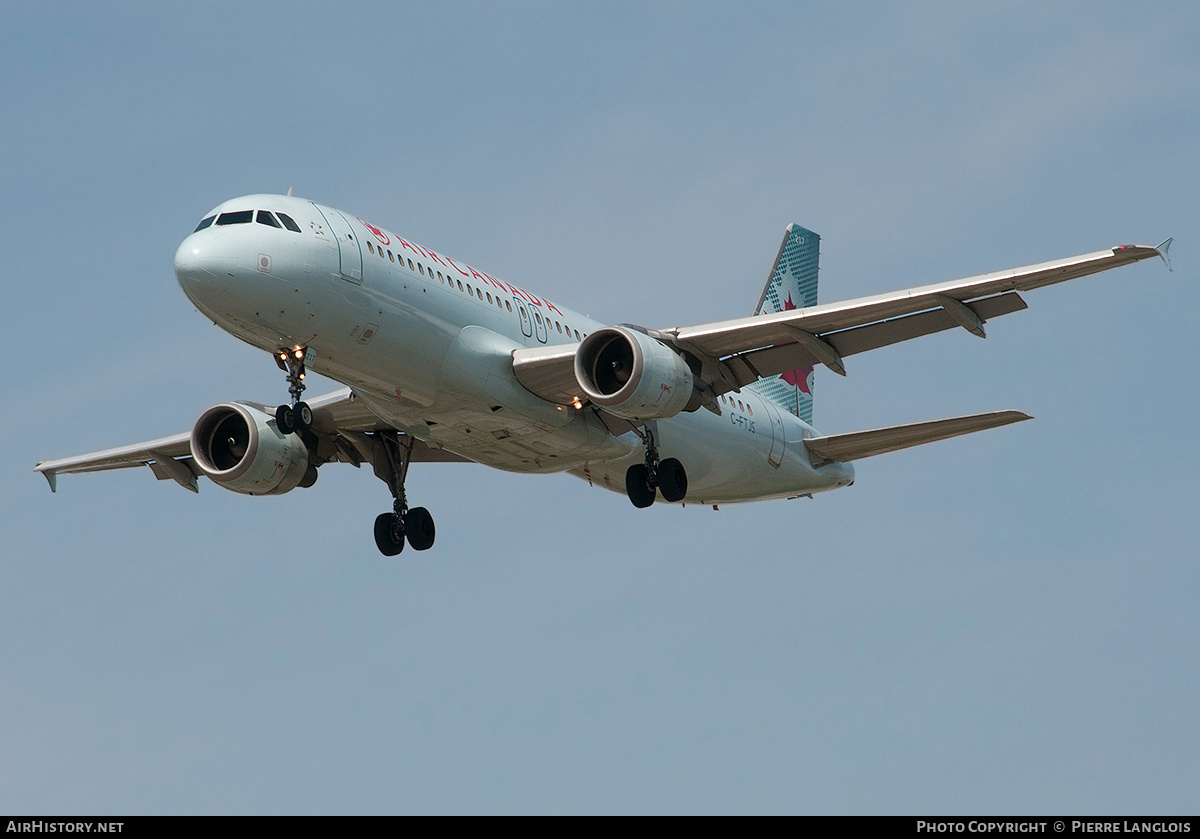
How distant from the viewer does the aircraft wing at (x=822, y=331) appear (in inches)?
1088

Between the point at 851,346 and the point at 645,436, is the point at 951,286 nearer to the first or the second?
the point at 851,346

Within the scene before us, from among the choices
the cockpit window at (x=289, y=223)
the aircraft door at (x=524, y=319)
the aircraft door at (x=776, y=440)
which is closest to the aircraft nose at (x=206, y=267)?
the cockpit window at (x=289, y=223)

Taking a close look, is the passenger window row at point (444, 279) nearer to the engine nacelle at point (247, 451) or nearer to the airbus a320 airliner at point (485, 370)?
the airbus a320 airliner at point (485, 370)

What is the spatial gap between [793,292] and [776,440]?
7.73 m

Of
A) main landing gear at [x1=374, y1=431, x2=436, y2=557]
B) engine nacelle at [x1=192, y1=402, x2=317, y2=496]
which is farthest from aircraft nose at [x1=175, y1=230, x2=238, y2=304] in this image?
main landing gear at [x1=374, y1=431, x2=436, y2=557]

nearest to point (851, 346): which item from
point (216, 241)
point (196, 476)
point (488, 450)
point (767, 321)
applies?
point (767, 321)

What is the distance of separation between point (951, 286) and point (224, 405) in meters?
15.7

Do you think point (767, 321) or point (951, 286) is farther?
point (767, 321)

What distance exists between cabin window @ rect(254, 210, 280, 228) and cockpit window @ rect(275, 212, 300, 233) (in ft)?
0.51

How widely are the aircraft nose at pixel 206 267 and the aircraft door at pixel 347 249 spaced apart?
1.97 metres

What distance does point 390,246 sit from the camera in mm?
28344

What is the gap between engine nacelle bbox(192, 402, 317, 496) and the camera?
109ft

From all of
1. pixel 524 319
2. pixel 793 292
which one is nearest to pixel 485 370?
pixel 524 319
